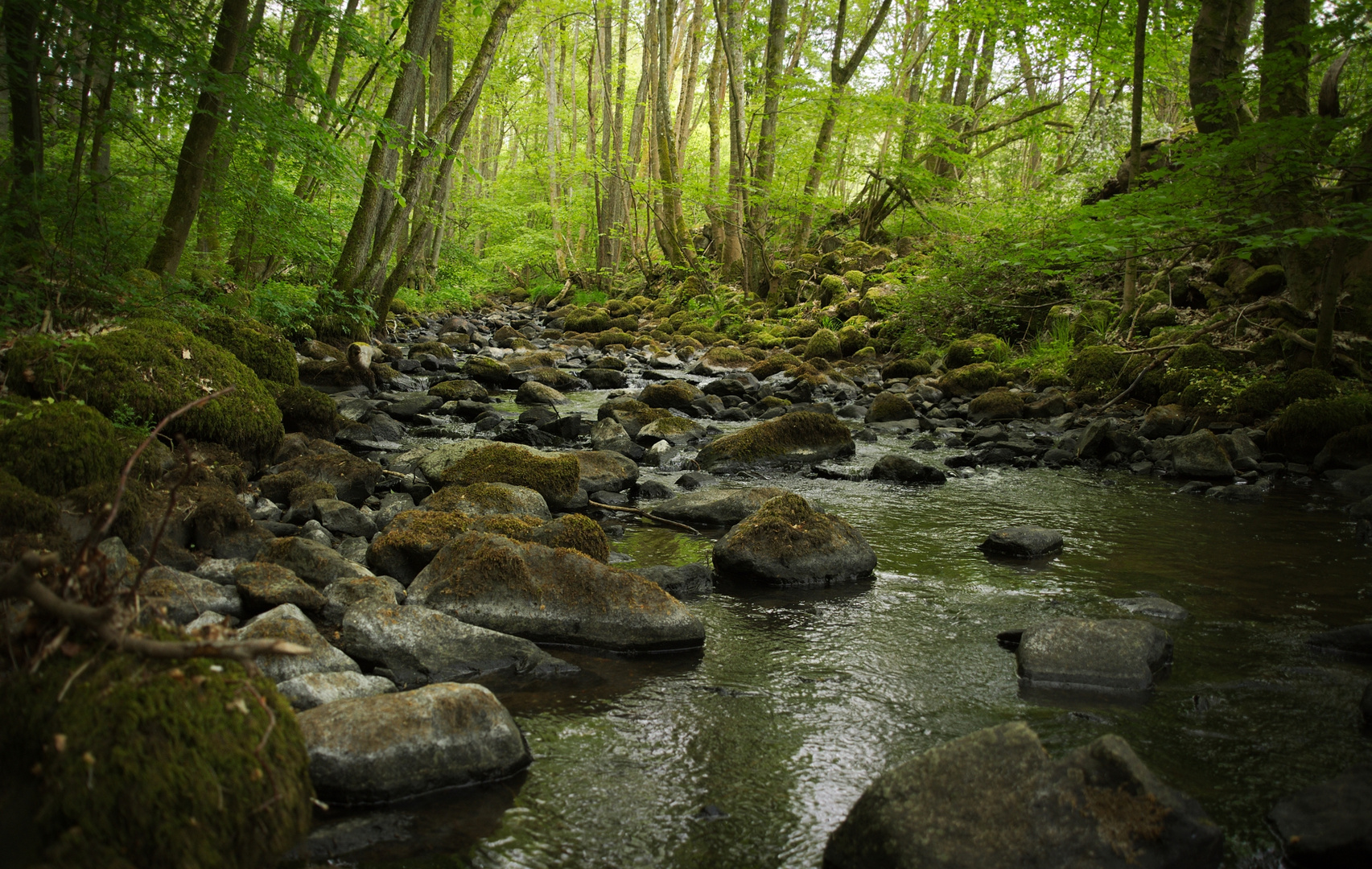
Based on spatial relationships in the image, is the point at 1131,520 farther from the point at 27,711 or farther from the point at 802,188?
the point at 802,188

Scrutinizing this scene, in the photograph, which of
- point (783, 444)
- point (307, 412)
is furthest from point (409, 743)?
point (783, 444)

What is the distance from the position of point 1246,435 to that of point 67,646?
9684 millimetres

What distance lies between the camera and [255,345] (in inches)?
325

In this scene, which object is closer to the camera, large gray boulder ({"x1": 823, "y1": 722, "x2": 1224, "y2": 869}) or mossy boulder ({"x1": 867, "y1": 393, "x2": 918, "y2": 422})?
large gray boulder ({"x1": 823, "y1": 722, "x2": 1224, "y2": 869})

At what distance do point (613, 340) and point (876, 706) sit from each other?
52.2 ft

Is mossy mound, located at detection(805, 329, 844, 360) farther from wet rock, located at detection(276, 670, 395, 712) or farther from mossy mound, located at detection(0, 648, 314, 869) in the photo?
mossy mound, located at detection(0, 648, 314, 869)

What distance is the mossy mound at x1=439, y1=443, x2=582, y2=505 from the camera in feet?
20.5

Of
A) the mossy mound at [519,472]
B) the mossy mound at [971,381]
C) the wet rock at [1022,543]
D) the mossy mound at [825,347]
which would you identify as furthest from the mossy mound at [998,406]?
the mossy mound at [519,472]

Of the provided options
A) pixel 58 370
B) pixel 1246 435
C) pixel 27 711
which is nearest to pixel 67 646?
pixel 27 711

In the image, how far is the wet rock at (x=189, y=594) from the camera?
3.54 meters

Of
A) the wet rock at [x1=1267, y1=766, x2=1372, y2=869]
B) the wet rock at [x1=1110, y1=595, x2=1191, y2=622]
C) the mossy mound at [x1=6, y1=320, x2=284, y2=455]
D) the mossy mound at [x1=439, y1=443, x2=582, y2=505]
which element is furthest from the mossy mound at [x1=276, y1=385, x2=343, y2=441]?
the wet rock at [x1=1267, y1=766, x2=1372, y2=869]

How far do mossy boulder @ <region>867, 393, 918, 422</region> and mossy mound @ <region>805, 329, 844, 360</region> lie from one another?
5.06m

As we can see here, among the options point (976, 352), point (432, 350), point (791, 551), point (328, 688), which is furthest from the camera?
point (432, 350)

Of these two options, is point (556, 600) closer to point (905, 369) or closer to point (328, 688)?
point (328, 688)
